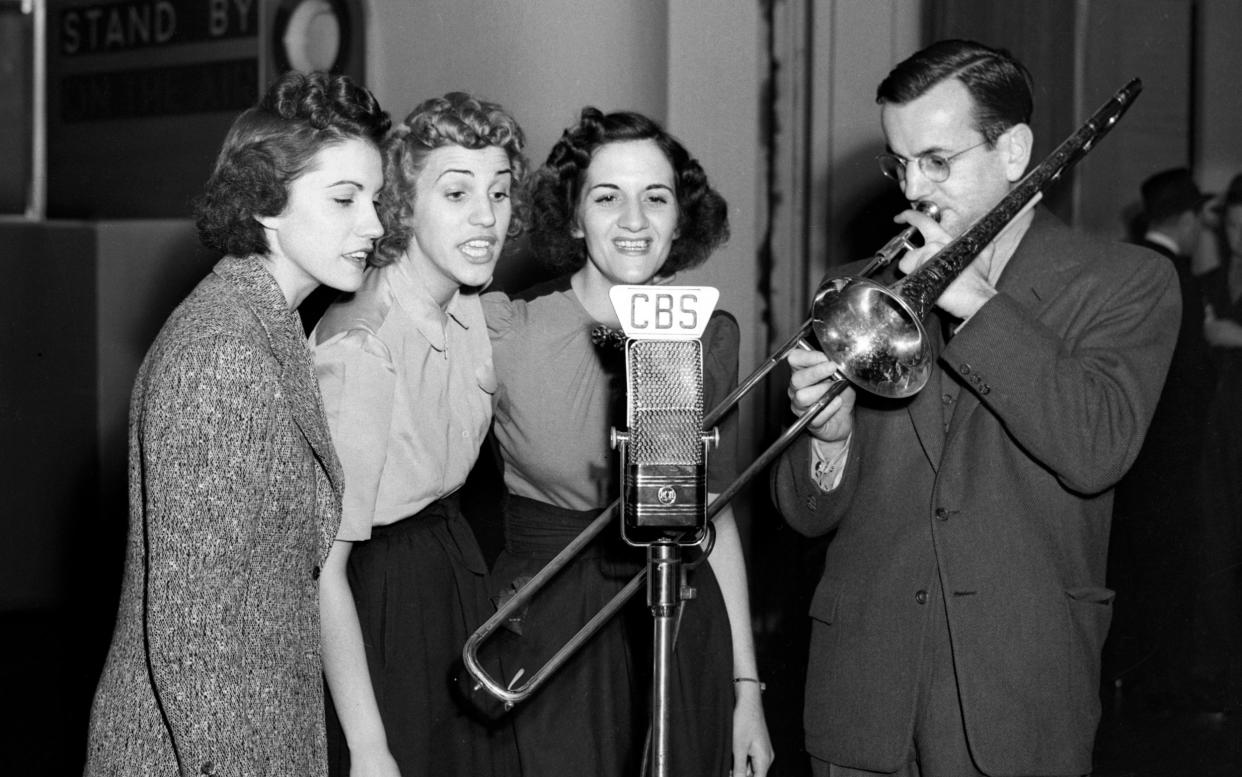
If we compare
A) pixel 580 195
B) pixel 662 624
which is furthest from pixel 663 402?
pixel 580 195

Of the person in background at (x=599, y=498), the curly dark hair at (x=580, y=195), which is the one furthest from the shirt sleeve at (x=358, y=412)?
the curly dark hair at (x=580, y=195)

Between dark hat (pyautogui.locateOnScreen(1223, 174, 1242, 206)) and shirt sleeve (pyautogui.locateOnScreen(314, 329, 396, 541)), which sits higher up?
dark hat (pyautogui.locateOnScreen(1223, 174, 1242, 206))

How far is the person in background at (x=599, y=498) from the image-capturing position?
258cm

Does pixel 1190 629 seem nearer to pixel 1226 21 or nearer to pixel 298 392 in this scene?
pixel 1226 21

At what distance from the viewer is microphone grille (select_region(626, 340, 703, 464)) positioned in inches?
68.6

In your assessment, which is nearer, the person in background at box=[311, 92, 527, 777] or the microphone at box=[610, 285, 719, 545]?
the microphone at box=[610, 285, 719, 545]

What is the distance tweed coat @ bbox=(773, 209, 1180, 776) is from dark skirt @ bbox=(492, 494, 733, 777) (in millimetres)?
319

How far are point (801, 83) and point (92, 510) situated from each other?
3.17 metres

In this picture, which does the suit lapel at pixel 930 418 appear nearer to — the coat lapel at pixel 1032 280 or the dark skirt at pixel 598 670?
the coat lapel at pixel 1032 280

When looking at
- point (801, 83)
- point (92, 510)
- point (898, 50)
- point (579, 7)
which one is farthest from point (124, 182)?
point (898, 50)

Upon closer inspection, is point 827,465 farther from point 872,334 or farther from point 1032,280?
point 1032,280

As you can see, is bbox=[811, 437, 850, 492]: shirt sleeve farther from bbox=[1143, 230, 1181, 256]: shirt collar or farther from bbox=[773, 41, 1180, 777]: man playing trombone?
bbox=[1143, 230, 1181, 256]: shirt collar

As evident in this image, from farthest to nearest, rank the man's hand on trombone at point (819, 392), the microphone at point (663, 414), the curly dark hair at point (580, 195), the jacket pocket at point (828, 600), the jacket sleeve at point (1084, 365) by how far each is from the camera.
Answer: the curly dark hair at point (580, 195) < the jacket pocket at point (828, 600) < the man's hand on trombone at point (819, 392) < the jacket sleeve at point (1084, 365) < the microphone at point (663, 414)

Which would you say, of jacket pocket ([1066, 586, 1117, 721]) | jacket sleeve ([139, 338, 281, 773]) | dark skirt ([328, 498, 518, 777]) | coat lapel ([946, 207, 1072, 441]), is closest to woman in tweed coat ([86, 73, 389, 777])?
jacket sleeve ([139, 338, 281, 773])
